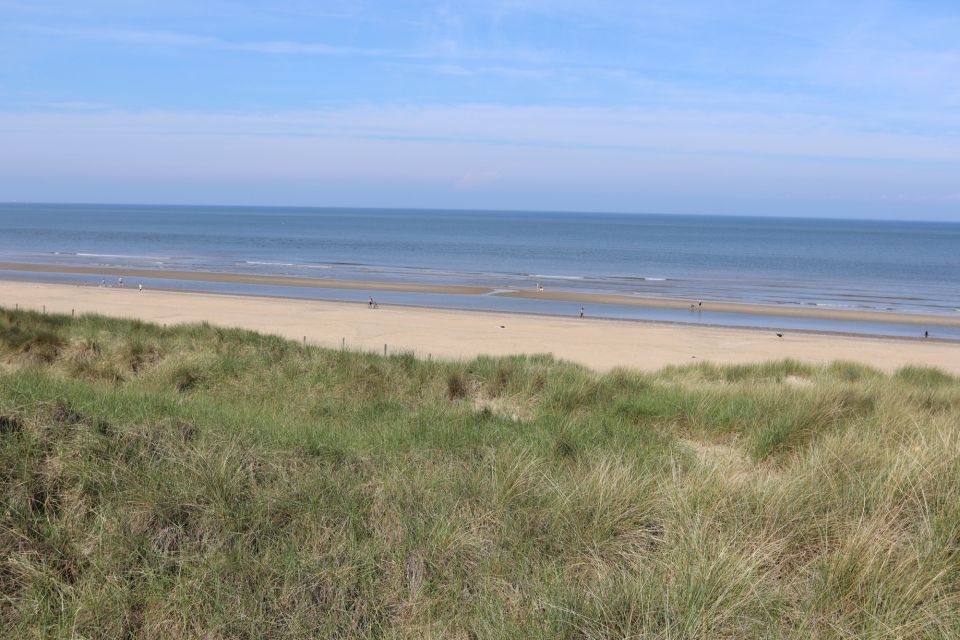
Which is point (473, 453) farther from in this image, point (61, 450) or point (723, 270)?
point (723, 270)

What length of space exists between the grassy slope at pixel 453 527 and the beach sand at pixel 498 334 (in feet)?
38.7

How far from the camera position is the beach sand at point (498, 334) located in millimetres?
22250

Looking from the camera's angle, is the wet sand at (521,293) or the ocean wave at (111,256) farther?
the ocean wave at (111,256)

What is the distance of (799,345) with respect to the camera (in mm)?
25297

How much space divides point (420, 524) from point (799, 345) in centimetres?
2291

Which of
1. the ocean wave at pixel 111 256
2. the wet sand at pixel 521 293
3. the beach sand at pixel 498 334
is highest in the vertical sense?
the ocean wave at pixel 111 256

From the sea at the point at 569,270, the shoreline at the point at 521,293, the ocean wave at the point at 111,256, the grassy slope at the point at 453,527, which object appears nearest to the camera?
the grassy slope at the point at 453,527

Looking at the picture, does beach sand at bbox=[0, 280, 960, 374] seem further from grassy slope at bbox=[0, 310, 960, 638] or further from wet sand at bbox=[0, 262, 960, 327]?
grassy slope at bbox=[0, 310, 960, 638]

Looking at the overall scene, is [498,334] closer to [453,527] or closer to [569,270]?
[453,527]

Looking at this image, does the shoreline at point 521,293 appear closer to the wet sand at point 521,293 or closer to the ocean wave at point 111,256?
the wet sand at point 521,293

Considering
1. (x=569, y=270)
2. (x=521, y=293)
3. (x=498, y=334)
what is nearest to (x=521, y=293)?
(x=521, y=293)

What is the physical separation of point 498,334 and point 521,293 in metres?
15.1

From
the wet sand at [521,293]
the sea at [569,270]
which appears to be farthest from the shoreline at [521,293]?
the sea at [569,270]

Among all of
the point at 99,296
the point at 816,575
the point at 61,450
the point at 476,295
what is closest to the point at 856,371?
the point at 816,575
